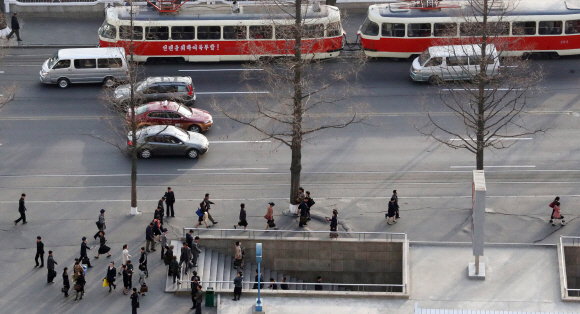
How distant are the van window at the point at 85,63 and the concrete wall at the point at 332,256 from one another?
15.2 metres

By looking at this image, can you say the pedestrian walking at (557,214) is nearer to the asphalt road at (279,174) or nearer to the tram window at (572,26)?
the asphalt road at (279,174)

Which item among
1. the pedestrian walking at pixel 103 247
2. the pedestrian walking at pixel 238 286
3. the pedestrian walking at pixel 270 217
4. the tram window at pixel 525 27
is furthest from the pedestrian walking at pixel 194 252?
the tram window at pixel 525 27

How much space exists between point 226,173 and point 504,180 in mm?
10521

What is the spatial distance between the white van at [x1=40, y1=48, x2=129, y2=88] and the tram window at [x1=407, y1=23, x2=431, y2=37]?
13.7 m

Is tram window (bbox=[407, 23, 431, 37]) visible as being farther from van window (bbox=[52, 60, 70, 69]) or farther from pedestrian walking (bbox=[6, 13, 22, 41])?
pedestrian walking (bbox=[6, 13, 22, 41])

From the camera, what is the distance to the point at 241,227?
3588 centimetres

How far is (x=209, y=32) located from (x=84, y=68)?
6276 millimetres

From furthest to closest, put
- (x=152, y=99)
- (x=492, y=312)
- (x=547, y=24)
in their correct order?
1. (x=547, y=24)
2. (x=152, y=99)
3. (x=492, y=312)

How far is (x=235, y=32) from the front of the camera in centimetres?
4931

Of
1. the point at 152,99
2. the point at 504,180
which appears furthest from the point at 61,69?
the point at 504,180

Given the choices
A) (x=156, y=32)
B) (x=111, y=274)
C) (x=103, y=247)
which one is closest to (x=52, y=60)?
(x=156, y=32)

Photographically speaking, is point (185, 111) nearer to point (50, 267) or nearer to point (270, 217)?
point (270, 217)

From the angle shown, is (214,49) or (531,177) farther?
(214,49)

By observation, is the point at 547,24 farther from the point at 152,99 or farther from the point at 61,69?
the point at 61,69
